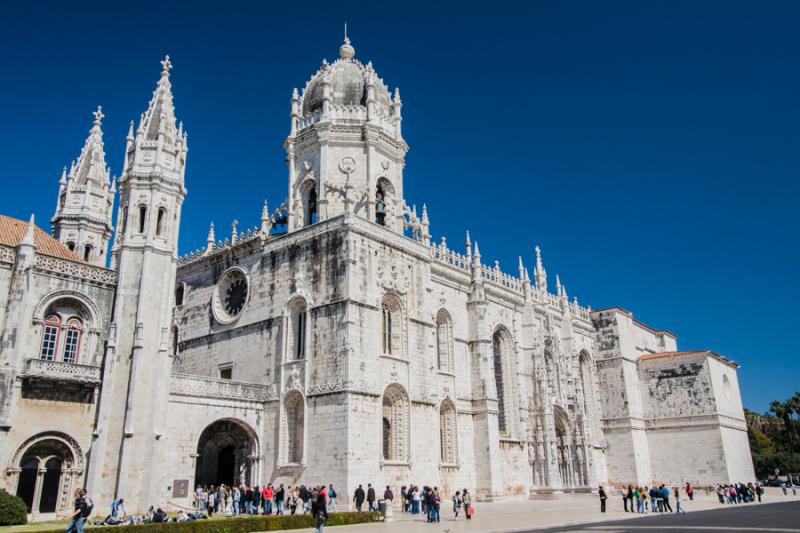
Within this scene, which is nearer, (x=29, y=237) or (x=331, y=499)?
(x=29, y=237)

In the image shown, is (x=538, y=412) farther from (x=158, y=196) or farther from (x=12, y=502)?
(x=12, y=502)

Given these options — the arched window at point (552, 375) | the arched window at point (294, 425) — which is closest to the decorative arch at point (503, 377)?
the arched window at point (552, 375)

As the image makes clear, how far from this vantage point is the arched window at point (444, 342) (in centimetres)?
3725

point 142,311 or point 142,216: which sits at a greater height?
point 142,216

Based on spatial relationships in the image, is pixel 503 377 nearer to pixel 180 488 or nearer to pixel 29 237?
pixel 180 488

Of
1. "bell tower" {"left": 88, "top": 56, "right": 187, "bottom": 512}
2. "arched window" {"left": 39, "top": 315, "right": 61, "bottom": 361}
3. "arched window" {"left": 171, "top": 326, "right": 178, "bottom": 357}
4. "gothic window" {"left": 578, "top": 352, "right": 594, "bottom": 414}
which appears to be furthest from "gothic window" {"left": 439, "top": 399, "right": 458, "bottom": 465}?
"arched window" {"left": 39, "top": 315, "right": 61, "bottom": 361}

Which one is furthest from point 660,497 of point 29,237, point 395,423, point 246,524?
point 29,237

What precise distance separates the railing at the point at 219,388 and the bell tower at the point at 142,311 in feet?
4.56

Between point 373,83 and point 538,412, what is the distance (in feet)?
72.7

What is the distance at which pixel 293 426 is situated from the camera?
31984 mm

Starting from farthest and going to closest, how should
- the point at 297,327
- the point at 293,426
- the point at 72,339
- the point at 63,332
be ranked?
the point at 297,327, the point at 293,426, the point at 72,339, the point at 63,332

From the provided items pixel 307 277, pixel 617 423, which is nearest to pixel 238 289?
pixel 307 277

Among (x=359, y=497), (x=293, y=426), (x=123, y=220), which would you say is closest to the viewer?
(x=359, y=497)

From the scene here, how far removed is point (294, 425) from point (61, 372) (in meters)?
10.7
